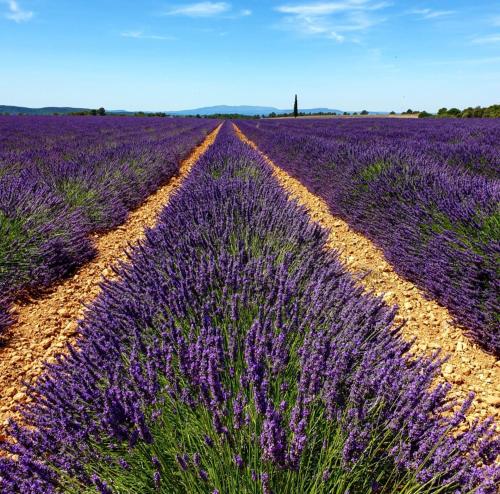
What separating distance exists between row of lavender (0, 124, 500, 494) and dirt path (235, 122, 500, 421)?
1.37ft

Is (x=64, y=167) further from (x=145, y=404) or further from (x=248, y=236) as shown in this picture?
(x=145, y=404)

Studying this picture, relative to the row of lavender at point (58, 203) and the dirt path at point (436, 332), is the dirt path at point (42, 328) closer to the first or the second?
the row of lavender at point (58, 203)

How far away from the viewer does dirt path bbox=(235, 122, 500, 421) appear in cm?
217

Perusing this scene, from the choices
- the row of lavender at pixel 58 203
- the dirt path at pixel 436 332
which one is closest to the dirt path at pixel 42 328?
the row of lavender at pixel 58 203

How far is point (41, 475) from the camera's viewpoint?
3.48ft

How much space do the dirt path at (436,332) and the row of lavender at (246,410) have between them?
1.37ft

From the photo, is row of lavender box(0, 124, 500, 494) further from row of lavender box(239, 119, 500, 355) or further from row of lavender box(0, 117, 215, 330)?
row of lavender box(0, 117, 215, 330)

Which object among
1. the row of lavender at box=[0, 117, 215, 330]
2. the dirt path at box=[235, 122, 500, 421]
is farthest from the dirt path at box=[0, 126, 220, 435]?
the dirt path at box=[235, 122, 500, 421]

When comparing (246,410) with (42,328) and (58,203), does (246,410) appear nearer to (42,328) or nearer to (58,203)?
(42,328)

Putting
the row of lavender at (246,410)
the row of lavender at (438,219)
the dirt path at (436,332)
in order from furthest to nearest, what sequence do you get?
the row of lavender at (438,219) → the dirt path at (436,332) → the row of lavender at (246,410)

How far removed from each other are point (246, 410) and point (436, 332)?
215cm

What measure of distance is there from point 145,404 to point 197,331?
1.35 ft

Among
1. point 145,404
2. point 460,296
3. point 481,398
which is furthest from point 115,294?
point 460,296

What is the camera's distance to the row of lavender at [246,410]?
1.01 meters
